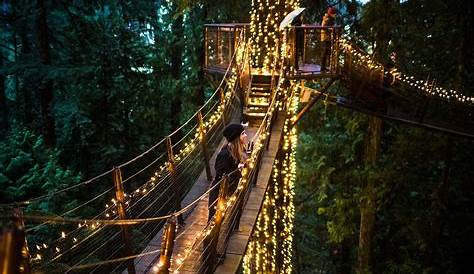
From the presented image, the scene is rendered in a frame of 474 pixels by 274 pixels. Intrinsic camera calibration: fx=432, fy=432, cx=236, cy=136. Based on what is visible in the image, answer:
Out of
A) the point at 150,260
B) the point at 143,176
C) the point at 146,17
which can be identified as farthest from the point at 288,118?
the point at 146,17

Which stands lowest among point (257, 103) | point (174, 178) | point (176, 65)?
point (174, 178)

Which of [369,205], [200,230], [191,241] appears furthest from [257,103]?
[369,205]

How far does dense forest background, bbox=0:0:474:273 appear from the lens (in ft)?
28.7

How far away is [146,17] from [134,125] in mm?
3536

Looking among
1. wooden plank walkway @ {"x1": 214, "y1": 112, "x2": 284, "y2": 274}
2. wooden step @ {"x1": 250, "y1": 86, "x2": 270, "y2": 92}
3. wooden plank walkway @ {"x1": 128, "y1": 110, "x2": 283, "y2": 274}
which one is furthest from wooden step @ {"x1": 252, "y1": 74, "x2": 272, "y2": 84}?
wooden plank walkway @ {"x1": 128, "y1": 110, "x2": 283, "y2": 274}

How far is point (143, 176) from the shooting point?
11.0 m

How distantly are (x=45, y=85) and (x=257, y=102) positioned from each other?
5361mm

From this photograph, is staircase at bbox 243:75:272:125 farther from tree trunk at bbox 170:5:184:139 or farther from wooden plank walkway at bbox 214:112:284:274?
tree trunk at bbox 170:5:184:139

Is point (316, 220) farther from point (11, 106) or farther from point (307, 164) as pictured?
point (11, 106)

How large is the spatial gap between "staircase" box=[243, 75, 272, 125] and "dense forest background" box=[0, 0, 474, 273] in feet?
7.84

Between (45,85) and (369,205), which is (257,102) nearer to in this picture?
(369,205)

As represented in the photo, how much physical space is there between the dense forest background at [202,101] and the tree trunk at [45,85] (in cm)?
3

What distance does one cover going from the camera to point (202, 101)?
469 inches

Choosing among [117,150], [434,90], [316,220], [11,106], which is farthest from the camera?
[316,220]
